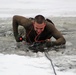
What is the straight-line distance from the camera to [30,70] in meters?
5.18

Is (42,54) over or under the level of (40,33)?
under

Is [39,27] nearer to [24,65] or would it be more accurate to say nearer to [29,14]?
[24,65]

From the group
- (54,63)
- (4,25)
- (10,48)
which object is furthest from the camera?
(4,25)

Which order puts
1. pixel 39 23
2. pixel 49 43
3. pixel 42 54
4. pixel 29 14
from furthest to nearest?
pixel 29 14
pixel 49 43
pixel 39 23
pixel 42 54

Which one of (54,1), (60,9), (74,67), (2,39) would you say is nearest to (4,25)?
(2,39)

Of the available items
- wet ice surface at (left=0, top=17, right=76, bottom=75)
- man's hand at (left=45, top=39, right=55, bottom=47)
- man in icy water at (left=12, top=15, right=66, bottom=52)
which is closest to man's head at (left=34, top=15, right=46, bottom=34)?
man in icy water at (left=12, top=15, right=66, bottom=52)

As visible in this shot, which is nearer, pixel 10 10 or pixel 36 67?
pixel 36 67

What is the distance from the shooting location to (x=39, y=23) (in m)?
6.96

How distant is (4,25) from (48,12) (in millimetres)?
3908

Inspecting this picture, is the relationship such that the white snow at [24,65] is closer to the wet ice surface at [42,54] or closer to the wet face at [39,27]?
the wet ice surface at [42,54]

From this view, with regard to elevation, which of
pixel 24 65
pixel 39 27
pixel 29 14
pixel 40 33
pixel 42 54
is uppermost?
pixel 39 27

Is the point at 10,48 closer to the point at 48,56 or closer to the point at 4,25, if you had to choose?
the point at 48,56

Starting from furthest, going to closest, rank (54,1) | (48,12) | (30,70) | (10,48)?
(54,1)
(48,12)
(10,48)
(30,70)

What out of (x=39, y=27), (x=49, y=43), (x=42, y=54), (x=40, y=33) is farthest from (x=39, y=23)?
(x=42, y=54)
